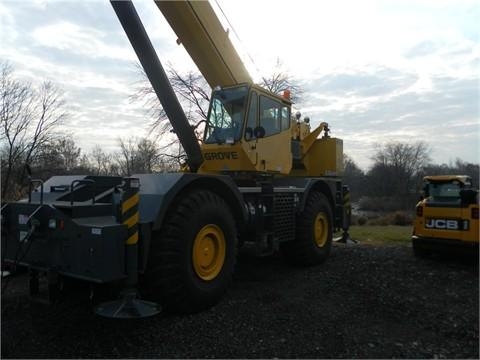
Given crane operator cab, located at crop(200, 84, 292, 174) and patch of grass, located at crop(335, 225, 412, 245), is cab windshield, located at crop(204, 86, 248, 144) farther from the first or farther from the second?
patch of grass, located at crop(335, 225, 412, 245)

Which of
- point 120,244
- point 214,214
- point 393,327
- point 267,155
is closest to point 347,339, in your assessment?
→ point 393,327

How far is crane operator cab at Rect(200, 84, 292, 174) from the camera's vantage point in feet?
21.9

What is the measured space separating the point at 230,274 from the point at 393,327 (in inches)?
78.1

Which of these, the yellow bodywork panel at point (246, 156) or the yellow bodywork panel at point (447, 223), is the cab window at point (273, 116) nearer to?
the yellow bodywork panel at point (246, 156)

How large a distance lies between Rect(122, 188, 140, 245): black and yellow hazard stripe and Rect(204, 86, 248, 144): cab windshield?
264 centimetres

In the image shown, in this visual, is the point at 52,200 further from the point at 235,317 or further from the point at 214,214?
the point at 235,317

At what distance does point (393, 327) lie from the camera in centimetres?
478

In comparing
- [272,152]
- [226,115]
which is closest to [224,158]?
[226,115]

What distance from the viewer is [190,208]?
488cm

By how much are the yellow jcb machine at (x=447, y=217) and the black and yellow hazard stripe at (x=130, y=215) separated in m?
5.83

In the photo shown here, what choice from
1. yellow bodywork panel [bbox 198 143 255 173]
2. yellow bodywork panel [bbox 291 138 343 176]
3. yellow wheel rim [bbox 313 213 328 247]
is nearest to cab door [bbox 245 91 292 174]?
yellow bodywork panel [bbox 198 143 255 173]

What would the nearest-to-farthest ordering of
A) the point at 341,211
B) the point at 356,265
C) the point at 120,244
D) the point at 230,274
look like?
the point at 120,244, the point at 230,274, the point at 356,265, the point at 341,211

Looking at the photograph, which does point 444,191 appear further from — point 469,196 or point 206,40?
point 206,40

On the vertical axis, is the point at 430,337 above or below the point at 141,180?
below
